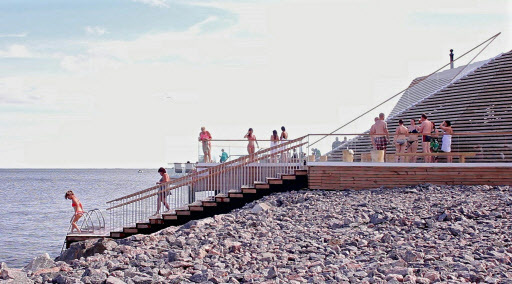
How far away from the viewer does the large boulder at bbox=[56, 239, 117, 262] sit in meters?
15.3

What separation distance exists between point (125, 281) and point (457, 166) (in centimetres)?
1170

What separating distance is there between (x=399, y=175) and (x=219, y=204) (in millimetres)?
5099

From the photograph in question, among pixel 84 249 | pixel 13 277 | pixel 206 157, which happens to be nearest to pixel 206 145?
pixel 206 157

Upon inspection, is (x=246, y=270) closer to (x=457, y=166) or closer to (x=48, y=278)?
(x=48, y=278)

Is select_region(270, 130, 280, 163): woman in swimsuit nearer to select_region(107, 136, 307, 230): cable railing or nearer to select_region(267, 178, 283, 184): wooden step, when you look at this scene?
select_region(107, 136, 307, 230): cable railing

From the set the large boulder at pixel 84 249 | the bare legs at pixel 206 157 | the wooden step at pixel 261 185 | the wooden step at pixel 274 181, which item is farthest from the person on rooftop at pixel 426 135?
the large boulder at pixel 84 249

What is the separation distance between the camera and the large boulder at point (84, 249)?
15.3 meters

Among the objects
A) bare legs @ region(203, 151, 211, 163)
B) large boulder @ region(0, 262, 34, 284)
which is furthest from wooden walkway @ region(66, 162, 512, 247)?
large boulder @ region(0, 262, 34, 284)

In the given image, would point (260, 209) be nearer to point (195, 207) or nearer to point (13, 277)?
point (195, 207)

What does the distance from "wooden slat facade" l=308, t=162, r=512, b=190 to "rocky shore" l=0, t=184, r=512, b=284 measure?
7.03ft

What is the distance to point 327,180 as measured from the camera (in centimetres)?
1911

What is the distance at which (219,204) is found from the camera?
18719 millimetres

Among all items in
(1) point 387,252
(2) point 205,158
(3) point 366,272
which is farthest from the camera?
(2) point 205,158

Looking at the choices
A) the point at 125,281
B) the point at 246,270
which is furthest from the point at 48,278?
the point at 246,270
